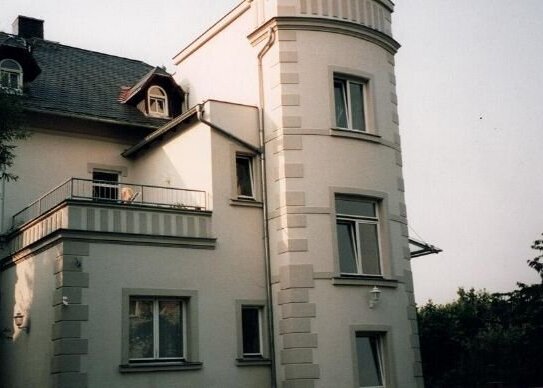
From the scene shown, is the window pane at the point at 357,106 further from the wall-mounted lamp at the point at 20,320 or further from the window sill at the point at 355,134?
the wall-mounted lamp at the point at 20,320

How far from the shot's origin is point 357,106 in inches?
728

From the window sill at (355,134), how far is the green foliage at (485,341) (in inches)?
511

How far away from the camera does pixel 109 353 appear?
1475 cm

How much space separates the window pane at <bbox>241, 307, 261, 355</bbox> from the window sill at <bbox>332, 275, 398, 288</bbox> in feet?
6.28

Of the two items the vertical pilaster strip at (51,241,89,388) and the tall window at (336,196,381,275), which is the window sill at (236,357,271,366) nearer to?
the tall window at (336,196,381,275)

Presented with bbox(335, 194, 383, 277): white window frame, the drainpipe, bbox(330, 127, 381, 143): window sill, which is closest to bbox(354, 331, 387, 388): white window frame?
bbox(335, 194, 383, 277): white window frame

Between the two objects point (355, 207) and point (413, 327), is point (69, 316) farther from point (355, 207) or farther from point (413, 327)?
point (413, 327)

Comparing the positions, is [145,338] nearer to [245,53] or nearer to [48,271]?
[48,271]

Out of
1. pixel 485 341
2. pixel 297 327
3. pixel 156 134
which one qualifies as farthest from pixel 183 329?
pixel 485 341

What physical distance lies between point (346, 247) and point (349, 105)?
3.39 m

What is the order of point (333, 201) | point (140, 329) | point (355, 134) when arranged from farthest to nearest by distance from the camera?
point (355, 134) → point (333, 201) → point (140, 329)

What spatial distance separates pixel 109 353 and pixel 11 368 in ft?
10.7

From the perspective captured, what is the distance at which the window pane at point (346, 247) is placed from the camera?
17.1 metres

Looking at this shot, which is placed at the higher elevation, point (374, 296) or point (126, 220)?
point (126, 220)
